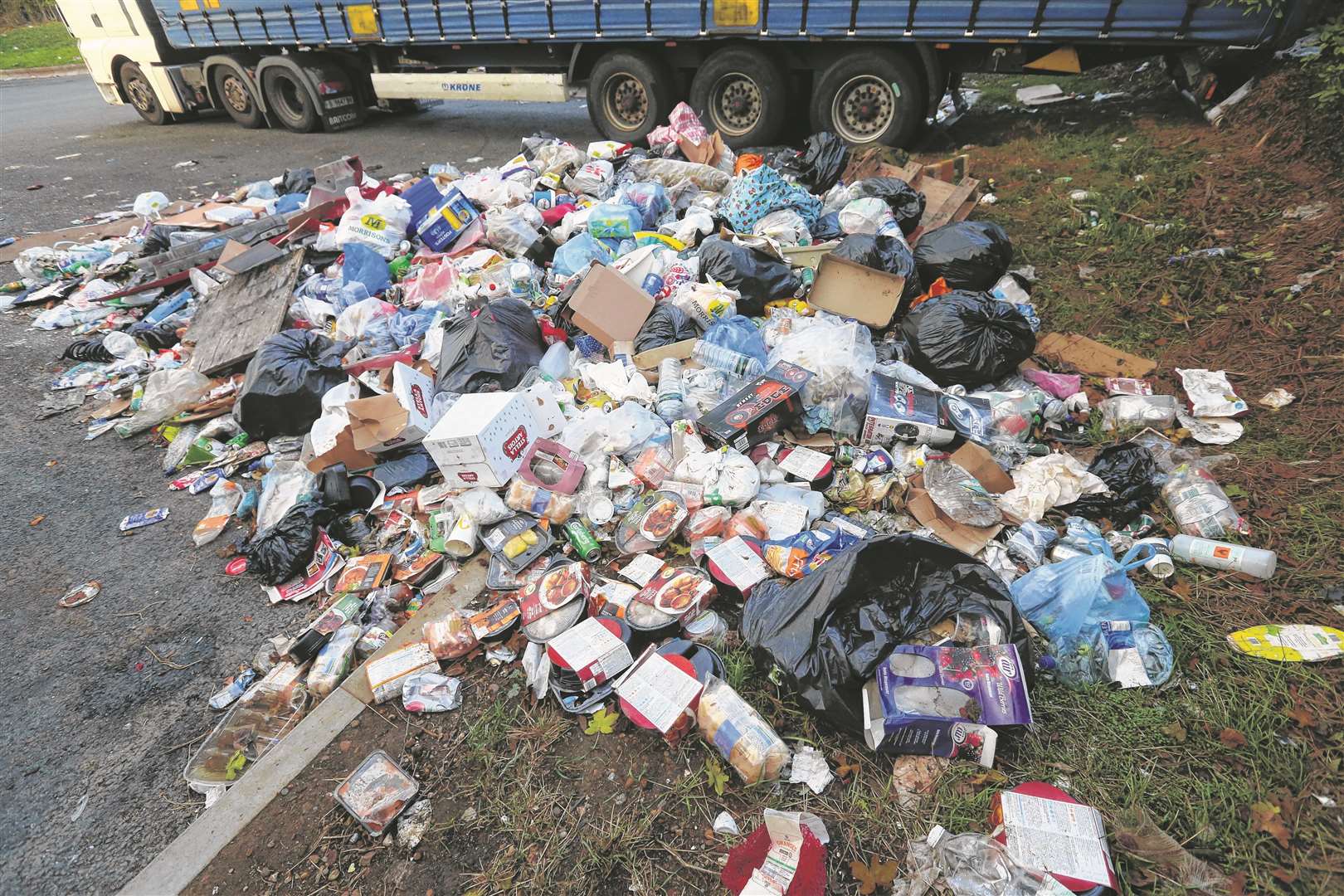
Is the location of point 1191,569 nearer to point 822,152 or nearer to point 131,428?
point 822,152

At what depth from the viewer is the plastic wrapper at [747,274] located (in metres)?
3.71

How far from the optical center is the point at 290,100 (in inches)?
368

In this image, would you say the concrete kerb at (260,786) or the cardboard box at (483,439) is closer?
the concrete kerb at (260,786)

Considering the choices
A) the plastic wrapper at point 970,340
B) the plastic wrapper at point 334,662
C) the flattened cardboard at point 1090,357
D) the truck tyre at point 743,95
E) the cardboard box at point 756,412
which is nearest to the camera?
the plastic wrapper at point 334,662

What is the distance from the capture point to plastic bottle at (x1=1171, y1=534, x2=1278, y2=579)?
7.06ft

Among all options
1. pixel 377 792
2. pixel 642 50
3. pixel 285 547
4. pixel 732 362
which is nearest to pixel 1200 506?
pixel 732 362

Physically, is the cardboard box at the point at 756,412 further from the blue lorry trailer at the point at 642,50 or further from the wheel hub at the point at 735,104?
the wheel hub at the point at 735,104

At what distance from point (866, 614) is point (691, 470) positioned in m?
1.09

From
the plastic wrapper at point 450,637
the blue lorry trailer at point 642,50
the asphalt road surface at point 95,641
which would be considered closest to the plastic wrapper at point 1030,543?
the plastic wrapper at point 450,637

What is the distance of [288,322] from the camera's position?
4203 mm

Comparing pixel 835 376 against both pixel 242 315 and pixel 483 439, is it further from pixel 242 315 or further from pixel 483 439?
pixel 242 315

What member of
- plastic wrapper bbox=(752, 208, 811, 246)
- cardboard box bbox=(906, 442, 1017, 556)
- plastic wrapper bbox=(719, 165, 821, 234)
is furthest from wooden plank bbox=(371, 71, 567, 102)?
cardboard box bbox=(906, 442, 1017, 556)

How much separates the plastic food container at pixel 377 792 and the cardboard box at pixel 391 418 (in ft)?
5.06

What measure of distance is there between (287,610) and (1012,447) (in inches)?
128
